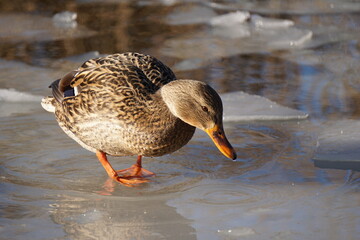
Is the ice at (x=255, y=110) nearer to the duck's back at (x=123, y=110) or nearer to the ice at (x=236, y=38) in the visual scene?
the duck's back at (x=123, y=110)

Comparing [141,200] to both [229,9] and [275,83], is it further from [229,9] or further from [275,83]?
[229,9]

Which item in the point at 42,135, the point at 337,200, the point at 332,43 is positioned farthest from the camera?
the point at 332,43

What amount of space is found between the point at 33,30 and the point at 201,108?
4.31 meters

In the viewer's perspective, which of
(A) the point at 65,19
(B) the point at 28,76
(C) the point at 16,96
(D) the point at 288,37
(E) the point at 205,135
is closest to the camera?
(E) the point at 205,135

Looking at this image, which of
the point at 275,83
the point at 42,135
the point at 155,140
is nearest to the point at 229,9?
the point at 275,83

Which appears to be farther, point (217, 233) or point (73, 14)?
point (73, 14)

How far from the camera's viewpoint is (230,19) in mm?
7590

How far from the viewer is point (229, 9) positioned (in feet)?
26.7

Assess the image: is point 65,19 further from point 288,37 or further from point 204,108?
point 204,108

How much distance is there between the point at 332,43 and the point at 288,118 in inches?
93.3

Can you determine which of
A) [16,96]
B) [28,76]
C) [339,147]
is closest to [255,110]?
[339,147]

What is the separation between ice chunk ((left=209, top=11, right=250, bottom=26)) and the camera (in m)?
7.54

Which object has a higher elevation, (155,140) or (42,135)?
(155,140)

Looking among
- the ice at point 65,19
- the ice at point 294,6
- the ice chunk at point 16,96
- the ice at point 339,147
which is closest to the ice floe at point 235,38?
the ice at point 294,6
